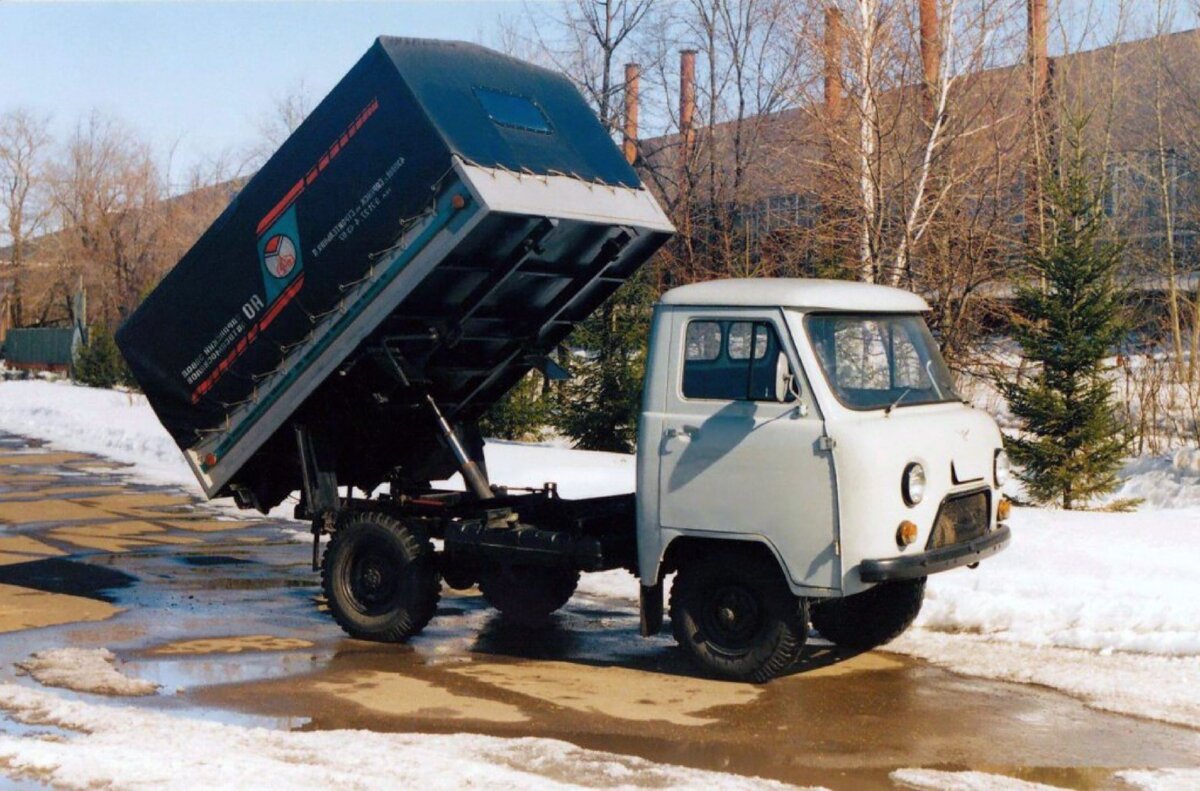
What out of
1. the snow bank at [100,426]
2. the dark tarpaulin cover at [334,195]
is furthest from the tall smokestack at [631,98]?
the dark tarpaulin cover at [334,195]

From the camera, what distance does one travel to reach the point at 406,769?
6285mm

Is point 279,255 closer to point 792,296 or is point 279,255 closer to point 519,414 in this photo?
point 792,296

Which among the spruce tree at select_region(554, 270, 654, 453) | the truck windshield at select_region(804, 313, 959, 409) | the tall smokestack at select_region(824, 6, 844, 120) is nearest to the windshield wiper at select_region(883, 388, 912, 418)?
the truck windshield at select_region(804, 313, 959, 409)

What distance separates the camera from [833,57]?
20984 mm

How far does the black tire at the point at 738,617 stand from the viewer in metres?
8.11

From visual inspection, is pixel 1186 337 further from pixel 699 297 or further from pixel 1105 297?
pixel 699 297

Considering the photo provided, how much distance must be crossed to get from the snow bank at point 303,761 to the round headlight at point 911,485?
2177 mm

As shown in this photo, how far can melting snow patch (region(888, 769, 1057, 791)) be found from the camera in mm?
6262

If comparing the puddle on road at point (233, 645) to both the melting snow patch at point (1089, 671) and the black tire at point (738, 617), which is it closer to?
the black tire at point (738, 617)

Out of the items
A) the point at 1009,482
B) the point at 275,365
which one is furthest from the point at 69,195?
the point at 275,365

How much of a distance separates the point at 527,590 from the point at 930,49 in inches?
570

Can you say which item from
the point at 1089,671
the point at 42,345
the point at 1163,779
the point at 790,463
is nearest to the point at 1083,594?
the point at 1089,671

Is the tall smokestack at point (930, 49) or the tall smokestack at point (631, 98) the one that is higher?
the tall smokestack at point (631, 98)

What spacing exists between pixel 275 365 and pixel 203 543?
5294mm
